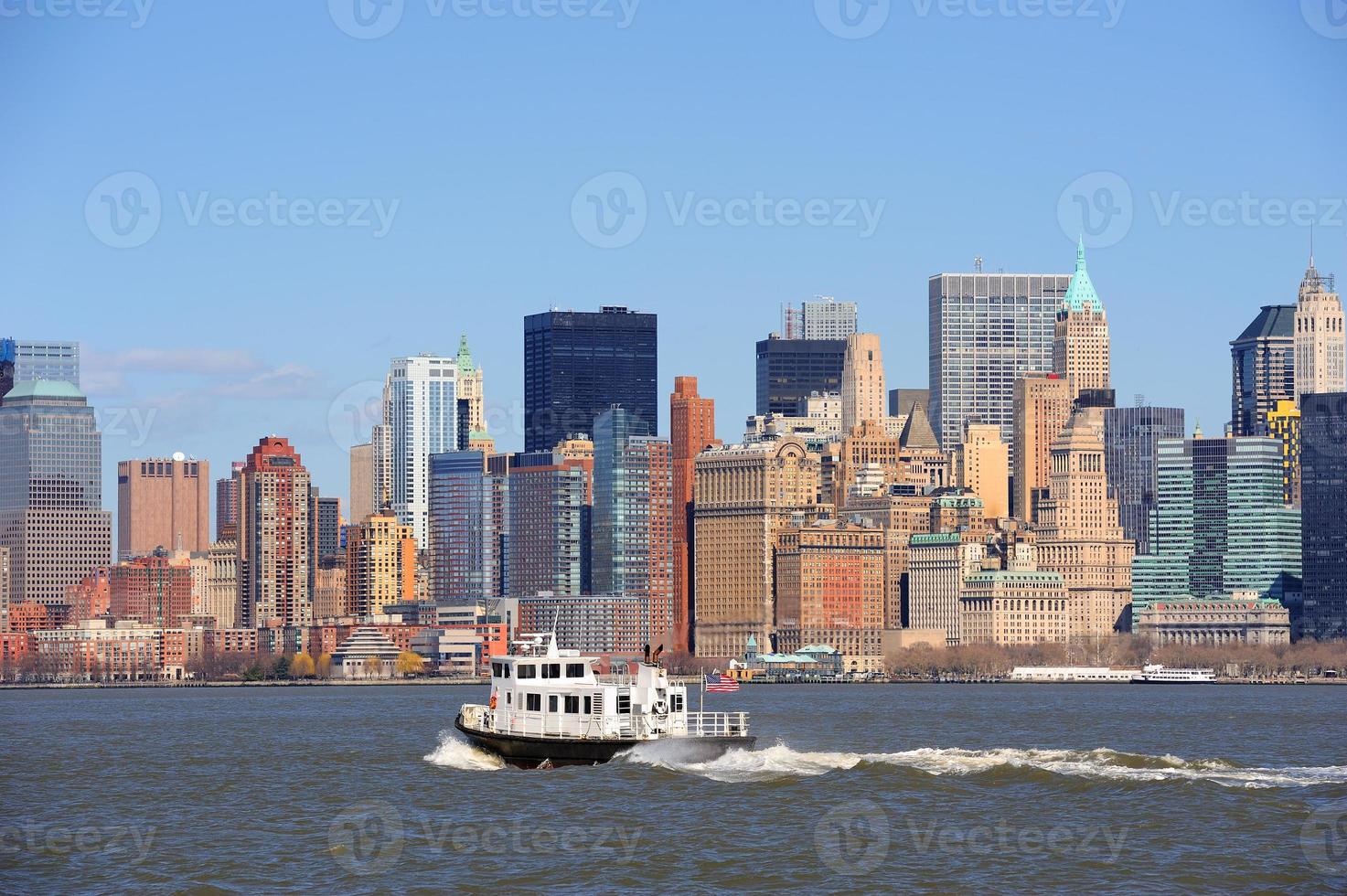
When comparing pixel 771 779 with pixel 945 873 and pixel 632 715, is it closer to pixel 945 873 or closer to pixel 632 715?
pixel 632 715

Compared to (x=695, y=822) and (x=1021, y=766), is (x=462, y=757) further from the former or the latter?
(x=695, y=822)

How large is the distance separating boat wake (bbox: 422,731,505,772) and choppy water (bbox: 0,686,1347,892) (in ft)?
1.00

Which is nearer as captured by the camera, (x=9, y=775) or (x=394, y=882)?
(x=394, y=882)

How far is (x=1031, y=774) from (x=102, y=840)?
1330 inches

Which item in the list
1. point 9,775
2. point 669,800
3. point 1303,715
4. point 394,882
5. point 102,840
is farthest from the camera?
point 1303,715

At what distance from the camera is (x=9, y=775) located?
364 feet

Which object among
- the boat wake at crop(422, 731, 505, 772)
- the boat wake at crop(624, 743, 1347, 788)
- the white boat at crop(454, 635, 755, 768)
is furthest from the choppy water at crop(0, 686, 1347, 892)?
the white boat at crop(454, 635, 755, 768)

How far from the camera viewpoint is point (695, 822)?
8081cm

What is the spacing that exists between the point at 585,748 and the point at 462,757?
1090 cm

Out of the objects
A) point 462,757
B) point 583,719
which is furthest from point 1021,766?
point 462,757

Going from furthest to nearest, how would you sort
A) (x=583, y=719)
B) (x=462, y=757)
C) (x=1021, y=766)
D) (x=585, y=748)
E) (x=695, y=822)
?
(x=462, y=757) → (x=583, y=719) → (x=585, y=748) → (x=1021, y=766) → (x=695, y=822)

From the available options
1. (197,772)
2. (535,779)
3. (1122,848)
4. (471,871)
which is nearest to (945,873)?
(1122,848)

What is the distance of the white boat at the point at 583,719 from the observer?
9506cm

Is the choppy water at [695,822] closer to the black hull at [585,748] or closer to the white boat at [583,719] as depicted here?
the black hull at [585,748]
